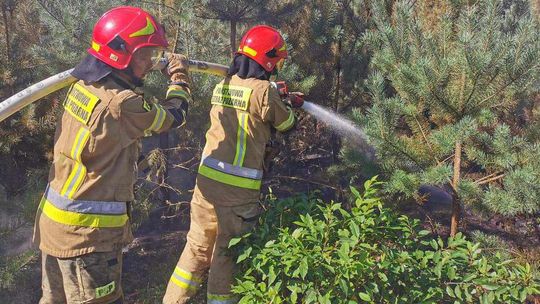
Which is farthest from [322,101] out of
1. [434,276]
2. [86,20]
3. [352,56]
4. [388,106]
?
[434,276]

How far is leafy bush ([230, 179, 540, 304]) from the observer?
2.58 metres

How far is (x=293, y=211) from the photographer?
3.35 meters

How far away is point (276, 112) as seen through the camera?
Result: 344 centimetres

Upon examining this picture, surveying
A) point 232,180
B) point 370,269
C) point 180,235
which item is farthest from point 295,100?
point 180,235

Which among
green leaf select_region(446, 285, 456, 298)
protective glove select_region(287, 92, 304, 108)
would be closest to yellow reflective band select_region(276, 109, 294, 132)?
protective glove select_region(287, 92, 304, 108)

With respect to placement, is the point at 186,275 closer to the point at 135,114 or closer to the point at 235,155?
the point at 235,155

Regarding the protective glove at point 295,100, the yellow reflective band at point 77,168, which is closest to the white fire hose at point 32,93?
the yellow reflective band at point 77,168

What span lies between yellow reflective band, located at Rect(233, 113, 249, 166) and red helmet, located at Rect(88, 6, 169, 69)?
90cm

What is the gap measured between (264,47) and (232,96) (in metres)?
0.43

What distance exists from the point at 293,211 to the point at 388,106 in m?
0.96

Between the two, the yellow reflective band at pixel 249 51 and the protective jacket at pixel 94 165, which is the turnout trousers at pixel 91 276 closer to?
the protective jacket at pixel 94 165

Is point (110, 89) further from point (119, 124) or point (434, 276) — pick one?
point (434, 276)

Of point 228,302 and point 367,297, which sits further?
point 228,302

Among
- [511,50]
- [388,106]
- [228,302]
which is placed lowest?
[228,302]
